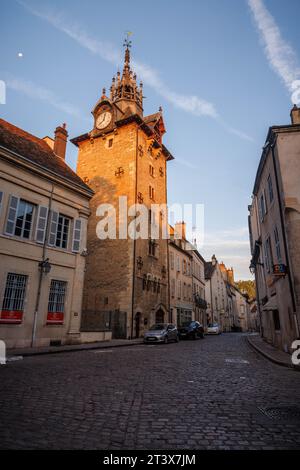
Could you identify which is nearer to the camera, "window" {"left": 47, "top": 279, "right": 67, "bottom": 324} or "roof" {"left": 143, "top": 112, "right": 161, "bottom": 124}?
"window" {"left": 47, "top": 279, "right": 67, "bottom": 324}

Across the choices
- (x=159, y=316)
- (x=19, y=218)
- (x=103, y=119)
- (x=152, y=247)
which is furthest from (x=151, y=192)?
(x=19, y=218)

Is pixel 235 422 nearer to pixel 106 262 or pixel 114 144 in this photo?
pixel 106 262

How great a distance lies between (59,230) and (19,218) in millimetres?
2555

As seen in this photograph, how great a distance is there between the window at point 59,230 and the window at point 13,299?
2.66 m

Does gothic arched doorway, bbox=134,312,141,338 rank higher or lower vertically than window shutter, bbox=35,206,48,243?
lower

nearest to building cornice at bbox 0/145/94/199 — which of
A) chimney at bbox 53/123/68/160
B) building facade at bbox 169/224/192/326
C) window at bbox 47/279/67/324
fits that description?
chimney at bbox 53/123/68/160

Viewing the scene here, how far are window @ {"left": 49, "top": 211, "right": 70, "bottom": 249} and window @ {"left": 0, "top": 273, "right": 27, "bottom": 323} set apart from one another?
105 inches

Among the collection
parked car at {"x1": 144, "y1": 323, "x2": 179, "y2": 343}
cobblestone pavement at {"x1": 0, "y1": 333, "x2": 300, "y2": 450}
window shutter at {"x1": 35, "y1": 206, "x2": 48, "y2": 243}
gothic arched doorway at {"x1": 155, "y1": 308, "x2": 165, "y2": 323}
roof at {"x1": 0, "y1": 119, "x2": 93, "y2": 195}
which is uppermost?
roof at {"x1": 0, "y1": 119, "x2": 93, "y2": 195}

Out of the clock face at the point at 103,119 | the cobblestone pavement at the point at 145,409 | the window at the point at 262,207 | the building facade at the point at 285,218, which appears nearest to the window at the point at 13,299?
the cobblestone pavement at the point at 145,409

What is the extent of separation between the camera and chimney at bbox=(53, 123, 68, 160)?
20.6 metres

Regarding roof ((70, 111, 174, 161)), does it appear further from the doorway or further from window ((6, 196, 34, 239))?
the doorway

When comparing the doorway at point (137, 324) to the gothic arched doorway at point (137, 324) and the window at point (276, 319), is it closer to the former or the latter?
the gothic arched doorway at point (137, 324)

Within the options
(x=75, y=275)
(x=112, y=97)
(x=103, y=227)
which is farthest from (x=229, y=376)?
(x=112, y=97)
